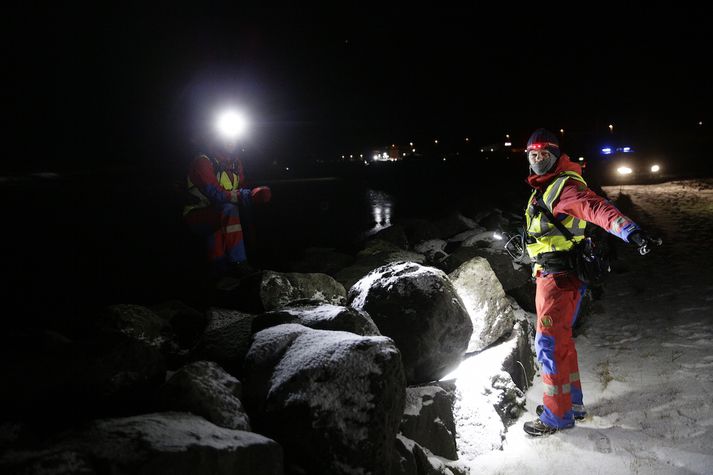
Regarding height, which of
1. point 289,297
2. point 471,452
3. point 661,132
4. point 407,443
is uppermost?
point 661,132

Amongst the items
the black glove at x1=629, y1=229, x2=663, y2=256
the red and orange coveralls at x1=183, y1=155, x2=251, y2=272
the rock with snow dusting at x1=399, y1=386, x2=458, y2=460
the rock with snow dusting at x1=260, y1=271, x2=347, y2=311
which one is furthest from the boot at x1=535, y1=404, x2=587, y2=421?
the red and orange coveralls at x1=183, y1=155, x2=251, y2=272

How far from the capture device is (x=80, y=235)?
13.1m

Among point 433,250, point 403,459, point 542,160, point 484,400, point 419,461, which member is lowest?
point 484,400

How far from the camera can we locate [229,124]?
228 inches

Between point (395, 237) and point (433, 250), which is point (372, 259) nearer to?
point (433, 250)

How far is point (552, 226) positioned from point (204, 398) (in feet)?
9.56

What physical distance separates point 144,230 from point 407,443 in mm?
13207

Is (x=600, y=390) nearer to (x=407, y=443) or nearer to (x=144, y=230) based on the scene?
(x=407, y=443)

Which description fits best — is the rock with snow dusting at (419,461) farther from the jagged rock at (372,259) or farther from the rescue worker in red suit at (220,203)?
the rescue worker in red suit at (220,203)

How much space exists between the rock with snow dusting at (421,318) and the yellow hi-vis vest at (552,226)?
2.84 ft

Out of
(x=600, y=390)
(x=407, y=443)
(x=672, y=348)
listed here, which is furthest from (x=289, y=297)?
(x=672, y=348)

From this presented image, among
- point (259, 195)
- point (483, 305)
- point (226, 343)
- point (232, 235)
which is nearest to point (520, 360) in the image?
point (483, 305)

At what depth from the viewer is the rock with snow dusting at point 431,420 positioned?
3141mm

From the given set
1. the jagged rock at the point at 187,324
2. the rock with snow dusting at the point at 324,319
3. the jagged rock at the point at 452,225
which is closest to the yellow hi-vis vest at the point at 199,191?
the jagged rock at the point at 187,324
